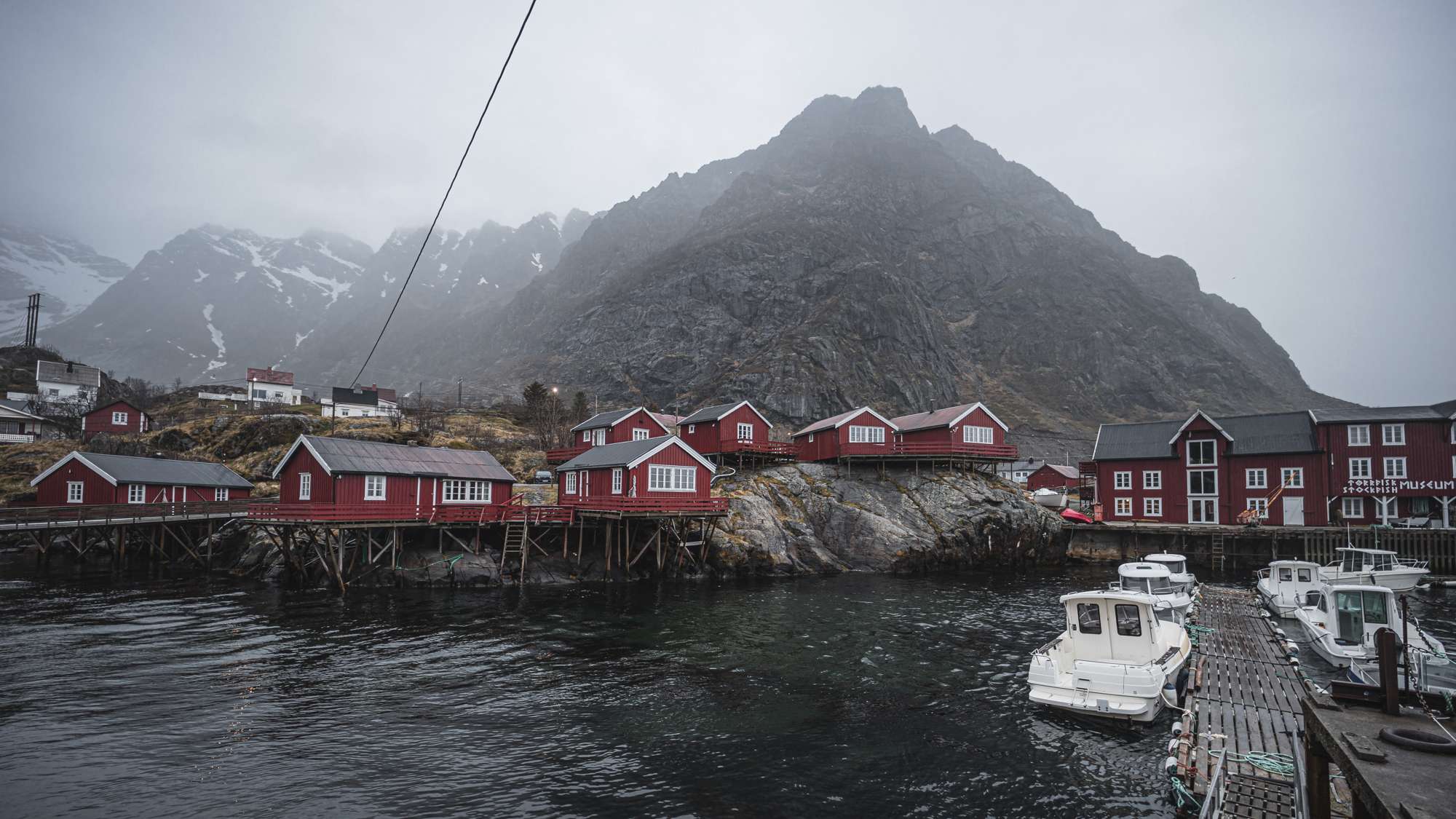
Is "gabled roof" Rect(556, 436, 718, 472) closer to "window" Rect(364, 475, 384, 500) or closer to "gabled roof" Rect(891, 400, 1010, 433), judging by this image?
"window" Rect(364, 475, 384, 500)

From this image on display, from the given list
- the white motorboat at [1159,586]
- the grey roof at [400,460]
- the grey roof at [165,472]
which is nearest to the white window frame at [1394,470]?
the white motorboat at [1159,586]

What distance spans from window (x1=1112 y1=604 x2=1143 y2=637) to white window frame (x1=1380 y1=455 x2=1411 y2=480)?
167 ft

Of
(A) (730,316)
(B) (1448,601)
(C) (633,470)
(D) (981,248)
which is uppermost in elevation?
(D) (981,248)

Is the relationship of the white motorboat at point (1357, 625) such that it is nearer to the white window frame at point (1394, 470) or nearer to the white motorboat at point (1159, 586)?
the white motorboat at point (1159, 586)

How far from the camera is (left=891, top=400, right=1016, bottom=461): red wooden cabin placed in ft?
195

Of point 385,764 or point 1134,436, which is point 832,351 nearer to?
point 1134,436

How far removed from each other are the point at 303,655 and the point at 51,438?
266ft

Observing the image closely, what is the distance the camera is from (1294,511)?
181 ft

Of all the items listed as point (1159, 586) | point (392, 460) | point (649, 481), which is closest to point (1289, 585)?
point (1159, 586)

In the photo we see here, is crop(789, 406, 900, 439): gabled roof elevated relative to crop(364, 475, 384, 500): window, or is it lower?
elevated

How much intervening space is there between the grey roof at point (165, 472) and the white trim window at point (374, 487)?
2428 centimetres

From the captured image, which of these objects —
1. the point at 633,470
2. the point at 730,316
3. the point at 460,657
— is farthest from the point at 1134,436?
the point at 730,316

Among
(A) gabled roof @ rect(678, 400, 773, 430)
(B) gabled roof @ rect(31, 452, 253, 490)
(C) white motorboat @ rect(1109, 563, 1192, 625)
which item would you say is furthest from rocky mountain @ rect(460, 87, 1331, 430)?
(C) white motorboat @ rect(1109, 563, 1192, 625)

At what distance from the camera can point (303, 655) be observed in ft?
80.4
